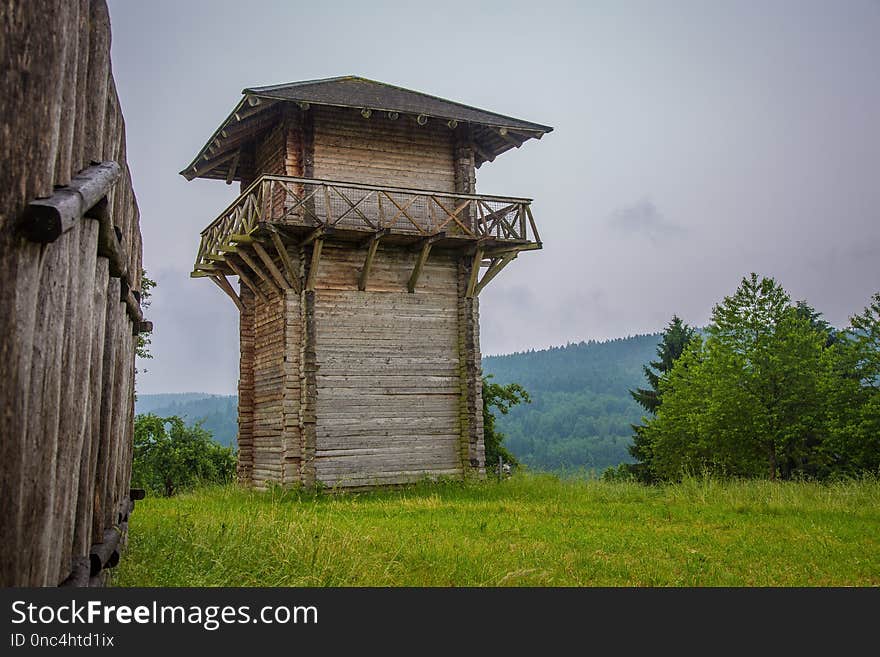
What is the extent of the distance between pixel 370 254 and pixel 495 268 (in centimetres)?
362

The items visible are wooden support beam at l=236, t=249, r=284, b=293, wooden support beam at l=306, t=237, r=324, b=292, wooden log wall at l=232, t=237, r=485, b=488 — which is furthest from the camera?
wooden support beam at l=236, t=249, r=284, b=293

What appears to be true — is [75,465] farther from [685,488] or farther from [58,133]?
[685,488]

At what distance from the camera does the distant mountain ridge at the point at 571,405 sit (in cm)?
11225

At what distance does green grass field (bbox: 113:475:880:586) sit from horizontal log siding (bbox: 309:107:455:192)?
805cm

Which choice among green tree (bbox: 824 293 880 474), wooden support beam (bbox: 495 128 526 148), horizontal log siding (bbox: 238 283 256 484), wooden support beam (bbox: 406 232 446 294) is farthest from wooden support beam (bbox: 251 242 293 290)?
green tree (bbox: 824 293 880 474)

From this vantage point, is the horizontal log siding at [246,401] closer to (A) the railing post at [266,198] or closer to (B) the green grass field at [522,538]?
(B) the green grass field at [522,538]

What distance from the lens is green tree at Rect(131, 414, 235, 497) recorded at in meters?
29.6

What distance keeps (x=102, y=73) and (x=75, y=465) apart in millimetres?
2307

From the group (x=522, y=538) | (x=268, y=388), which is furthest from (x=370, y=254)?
(x=522, y=538)

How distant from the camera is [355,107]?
19.8 meters

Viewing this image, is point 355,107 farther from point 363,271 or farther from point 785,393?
point 785,393

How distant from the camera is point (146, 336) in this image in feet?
111

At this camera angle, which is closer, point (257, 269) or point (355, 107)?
point (355, 107)

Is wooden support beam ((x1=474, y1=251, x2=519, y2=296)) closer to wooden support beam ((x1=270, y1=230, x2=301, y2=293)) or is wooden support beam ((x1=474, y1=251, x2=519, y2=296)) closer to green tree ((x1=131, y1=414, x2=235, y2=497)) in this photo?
wooden support beam ((x1=270, y1=230, x2=301, y2=293))
